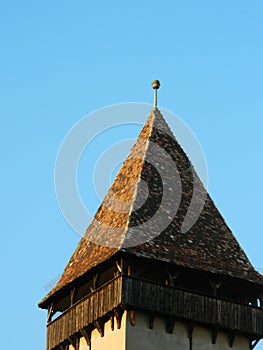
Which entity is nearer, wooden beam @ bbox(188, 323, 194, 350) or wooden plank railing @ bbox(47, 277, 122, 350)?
wooden plank railing @ bbox(47, 277, 122, 350)

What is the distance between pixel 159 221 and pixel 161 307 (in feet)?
10.6

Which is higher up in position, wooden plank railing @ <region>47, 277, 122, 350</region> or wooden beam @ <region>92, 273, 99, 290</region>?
wooden beam @ <region>92, 273, 99, 290</region>

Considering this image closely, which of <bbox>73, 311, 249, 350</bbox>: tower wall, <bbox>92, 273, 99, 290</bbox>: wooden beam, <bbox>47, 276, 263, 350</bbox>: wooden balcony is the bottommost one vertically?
<bbox>73, 311, 249, 350</bbox>: tower wall

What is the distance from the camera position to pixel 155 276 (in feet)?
103

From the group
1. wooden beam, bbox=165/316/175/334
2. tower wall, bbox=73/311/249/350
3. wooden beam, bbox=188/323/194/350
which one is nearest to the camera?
tower wall, bbox=73/311/249/350

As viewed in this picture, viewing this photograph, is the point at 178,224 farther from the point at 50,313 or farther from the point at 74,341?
the point at 50,313

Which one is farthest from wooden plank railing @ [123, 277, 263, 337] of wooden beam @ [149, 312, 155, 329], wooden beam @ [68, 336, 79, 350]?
wooden beam @ [68, 336, 79, 350]

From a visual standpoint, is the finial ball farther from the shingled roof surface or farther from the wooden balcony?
the wooden balcony

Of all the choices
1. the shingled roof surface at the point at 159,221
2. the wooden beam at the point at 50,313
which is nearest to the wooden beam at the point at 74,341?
the shingled roof surface at the point at 159,221

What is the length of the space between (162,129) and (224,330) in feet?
25.9

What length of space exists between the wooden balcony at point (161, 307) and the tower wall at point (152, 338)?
298 millimetres

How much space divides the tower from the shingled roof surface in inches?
1.7

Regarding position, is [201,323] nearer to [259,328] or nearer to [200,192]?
[259,328]

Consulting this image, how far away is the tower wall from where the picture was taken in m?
29.9
